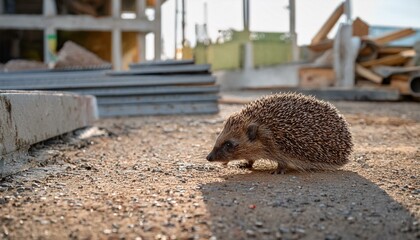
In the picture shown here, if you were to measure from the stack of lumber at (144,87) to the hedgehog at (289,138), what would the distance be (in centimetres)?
597

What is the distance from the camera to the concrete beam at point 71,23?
669 inches

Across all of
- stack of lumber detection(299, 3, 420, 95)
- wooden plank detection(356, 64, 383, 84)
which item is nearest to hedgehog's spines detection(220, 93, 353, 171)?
stack of lumber detection(299, 3, 420, 95)

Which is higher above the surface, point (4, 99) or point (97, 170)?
point (4, 99)

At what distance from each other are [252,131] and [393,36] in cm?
1169

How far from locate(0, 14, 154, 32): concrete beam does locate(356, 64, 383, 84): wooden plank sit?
7.81m

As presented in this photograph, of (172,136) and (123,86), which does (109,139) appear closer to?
(172,136)

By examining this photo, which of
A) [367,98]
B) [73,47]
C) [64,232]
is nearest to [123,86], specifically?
[73,47]

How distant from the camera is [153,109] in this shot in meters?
10.5

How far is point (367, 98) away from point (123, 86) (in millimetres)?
7233

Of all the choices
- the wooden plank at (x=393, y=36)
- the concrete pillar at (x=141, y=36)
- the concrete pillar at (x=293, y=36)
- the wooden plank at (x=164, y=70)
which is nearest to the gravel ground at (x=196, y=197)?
the wooden plank at (x=164, y=70)

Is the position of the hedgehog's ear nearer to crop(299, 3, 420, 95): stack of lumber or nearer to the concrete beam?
crop(299, 3, 420, 95): stack of lumber

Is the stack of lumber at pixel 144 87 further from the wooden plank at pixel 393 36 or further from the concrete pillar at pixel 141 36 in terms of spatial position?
the concrete pillar at pixel 141 36

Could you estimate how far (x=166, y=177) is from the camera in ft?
13.2

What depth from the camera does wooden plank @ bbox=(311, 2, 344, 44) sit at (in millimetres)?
16250
